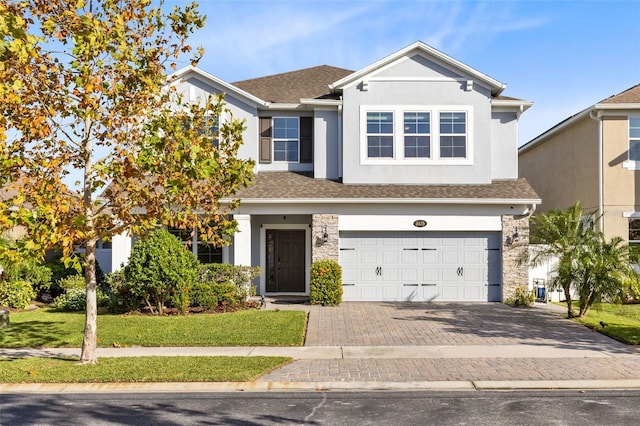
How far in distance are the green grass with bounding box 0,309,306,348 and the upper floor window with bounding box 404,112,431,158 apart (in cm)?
681

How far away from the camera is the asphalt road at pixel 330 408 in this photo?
274 inches

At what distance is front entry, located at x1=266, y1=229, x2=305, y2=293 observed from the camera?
1981cm

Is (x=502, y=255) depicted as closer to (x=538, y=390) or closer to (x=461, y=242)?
(x=461, y=242)

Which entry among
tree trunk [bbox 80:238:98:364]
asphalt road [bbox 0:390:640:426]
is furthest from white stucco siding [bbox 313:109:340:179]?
asphalt road [bbox 0:390:640:426]

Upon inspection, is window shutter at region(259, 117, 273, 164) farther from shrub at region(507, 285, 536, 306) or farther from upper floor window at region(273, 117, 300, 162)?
shrub at region(507, 285, 536, 306)

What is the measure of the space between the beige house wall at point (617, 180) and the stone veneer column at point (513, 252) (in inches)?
152

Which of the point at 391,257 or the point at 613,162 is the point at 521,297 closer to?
the point at 391,257

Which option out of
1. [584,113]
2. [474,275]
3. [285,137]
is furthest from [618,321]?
[285,137]

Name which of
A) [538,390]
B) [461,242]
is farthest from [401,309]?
[538,390]

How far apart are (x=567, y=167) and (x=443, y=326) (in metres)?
12.3

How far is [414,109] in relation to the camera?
18.7 meters

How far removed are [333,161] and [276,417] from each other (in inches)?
517

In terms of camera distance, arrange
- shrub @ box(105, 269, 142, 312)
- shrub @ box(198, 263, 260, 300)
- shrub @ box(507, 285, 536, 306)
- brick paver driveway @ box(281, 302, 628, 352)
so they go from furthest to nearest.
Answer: shrub @ box(507, 285, 536, 306) < shrub @ box(198, 263, 260, 300) < shrub @ box(105, 269, 142, 312) < brick paver driveway @ box(281, 302, 628, 352)

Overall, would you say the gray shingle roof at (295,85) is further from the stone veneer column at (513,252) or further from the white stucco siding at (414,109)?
the stone veneer column at (513,252)
